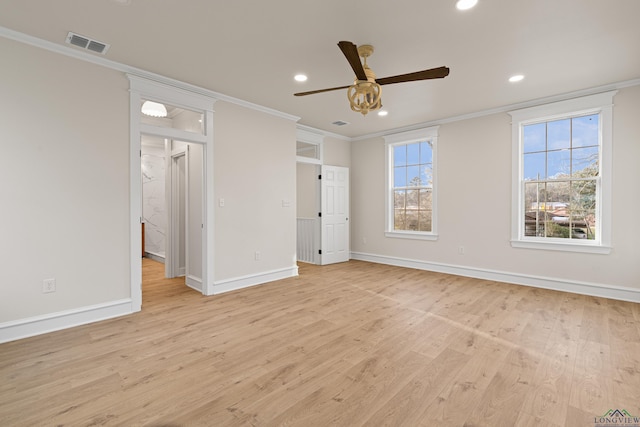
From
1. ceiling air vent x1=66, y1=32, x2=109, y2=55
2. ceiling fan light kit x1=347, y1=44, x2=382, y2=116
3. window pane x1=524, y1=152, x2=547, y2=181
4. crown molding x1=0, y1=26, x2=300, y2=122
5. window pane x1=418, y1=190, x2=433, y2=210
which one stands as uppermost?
ceiling air vent x1=66, y1=32, x2=109, y2=55

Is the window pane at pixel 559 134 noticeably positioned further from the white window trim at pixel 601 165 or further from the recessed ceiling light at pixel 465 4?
the recessed ceiling light at pixel 465 4

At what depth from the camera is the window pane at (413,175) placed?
6.02 m

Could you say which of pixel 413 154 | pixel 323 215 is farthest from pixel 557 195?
pixel 323 215

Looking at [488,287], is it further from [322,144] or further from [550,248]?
[322,144]

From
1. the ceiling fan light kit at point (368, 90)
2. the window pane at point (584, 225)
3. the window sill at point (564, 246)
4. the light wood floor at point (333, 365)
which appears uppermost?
the ceiling fan light kit at point (368, 90)

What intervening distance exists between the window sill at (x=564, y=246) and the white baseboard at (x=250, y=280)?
3.71 metres

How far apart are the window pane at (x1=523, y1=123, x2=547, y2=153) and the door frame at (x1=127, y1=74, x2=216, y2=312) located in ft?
15.7

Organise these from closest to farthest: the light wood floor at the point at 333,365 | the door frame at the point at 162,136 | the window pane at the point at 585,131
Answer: the light wood floor at the point at 333,365, the door frame at the point at 162,136, the window pane at the point at 585,131

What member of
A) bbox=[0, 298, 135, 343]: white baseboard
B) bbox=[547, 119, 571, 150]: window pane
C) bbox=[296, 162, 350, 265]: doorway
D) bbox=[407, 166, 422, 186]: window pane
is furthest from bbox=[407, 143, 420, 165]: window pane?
bbox=[0, 298, 135, 343]: white baseboard

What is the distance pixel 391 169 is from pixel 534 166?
252cm

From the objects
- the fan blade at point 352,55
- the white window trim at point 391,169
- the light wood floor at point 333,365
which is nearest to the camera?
the light wood floor at point 333,365

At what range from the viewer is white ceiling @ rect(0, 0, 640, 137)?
2391mm

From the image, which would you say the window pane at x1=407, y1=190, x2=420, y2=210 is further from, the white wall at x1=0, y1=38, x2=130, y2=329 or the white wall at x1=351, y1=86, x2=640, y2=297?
the white wall at x1=0, y1=38, x2=130, y2=329

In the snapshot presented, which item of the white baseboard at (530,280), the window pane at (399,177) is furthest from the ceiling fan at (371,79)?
the white baseboard at (530,280)
